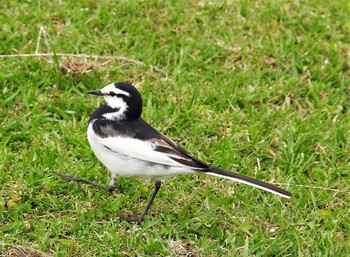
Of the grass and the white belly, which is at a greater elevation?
the white belly

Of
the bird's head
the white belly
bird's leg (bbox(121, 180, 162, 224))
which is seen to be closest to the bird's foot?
bird's leg (bbox(121, 180, 162, 224))

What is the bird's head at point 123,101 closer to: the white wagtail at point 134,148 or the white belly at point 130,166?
the white wagtail at point 134,148

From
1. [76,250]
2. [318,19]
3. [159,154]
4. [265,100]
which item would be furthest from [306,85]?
[76,250]

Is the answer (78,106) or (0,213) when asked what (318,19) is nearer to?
(78,106)

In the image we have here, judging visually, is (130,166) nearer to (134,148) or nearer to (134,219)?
(134,148)

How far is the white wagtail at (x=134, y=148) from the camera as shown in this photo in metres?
5.68

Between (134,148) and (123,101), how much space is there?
430 mm

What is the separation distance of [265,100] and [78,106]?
198 cm

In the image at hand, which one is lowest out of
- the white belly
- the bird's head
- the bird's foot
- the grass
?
the bird's foot

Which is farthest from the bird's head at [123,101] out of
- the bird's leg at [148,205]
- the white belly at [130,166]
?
the bird's leg at [148,205]

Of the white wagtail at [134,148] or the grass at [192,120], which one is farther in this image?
the grass at [192,120]

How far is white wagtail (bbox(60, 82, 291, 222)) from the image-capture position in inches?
224

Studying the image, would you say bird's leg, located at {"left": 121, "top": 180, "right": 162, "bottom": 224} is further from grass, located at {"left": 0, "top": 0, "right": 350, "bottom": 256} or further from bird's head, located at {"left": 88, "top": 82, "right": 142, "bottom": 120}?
bird's head, located at {"left": 88, "top": 82, "right": 142, "bottom": 120}

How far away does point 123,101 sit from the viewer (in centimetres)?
593
